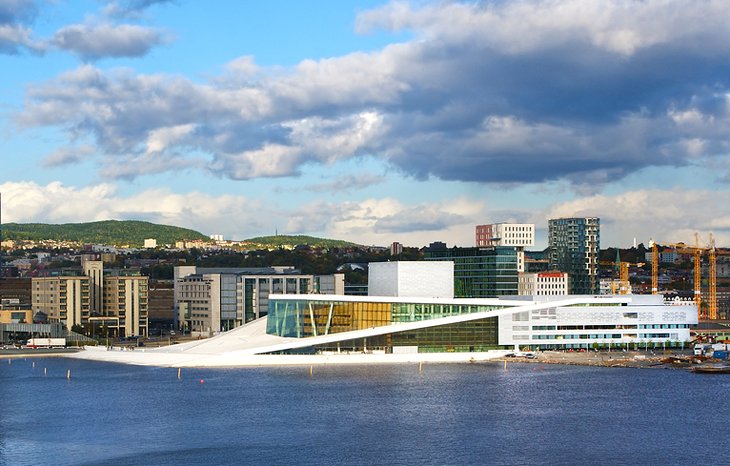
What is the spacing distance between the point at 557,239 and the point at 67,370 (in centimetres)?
7401

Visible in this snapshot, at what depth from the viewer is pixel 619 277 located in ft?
552

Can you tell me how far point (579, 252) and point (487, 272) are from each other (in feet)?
108

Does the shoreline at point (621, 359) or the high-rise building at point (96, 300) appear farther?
the high-rise building at point (96, 300)

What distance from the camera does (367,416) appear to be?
48.7 metres

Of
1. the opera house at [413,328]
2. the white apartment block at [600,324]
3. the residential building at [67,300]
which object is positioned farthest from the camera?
the residential building at [67,300]

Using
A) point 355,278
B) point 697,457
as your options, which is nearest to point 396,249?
point 355,278

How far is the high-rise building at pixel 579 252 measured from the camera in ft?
428

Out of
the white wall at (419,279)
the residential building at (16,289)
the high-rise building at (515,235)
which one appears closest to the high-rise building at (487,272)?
the high-rise building at (515,235)

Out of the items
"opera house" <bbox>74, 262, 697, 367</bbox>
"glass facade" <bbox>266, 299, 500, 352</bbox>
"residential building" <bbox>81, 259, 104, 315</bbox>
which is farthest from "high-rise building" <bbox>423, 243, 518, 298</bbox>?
"residential building" <bbox>81, 259, 104, 315</bbox>

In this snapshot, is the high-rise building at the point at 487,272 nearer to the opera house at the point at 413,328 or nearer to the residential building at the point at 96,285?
the opera house at the point at 413,328

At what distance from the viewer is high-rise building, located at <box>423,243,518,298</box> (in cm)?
10094

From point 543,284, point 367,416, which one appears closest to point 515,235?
point 543,284

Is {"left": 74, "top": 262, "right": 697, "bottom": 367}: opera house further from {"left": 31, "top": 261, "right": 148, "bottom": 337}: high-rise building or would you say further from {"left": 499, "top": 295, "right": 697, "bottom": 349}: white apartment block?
{"left": 31, "top": 261, "right": 148, "bottom": 337}: high-rise building

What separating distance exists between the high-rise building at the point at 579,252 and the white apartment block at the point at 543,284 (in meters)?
7.27
